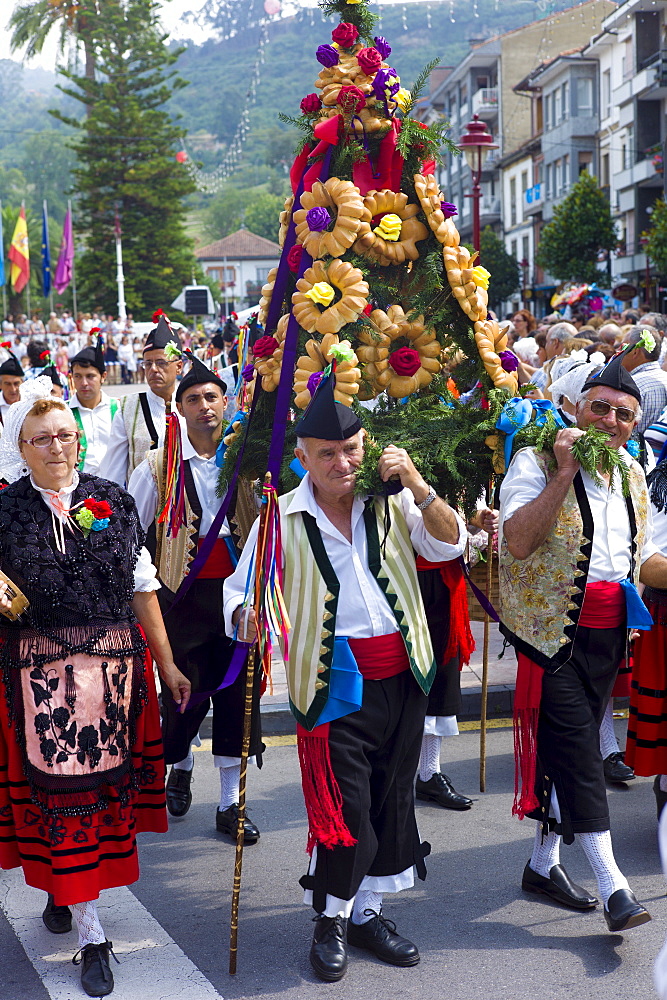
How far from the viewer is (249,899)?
4484 mm

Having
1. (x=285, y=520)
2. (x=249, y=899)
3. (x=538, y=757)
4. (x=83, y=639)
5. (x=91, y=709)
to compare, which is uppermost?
(x=285, y=520)

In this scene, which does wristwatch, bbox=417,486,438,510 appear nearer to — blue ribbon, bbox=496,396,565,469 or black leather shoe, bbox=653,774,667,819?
blue ribbon, bbox=496,396,565,469

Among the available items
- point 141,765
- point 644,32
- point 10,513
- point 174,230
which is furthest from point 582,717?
point 174,230

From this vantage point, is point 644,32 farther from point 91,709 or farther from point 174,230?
point 91,709

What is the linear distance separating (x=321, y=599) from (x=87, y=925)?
141 centimetres

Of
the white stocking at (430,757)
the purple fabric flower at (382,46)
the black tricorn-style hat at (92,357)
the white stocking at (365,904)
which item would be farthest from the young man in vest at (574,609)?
the black tricorn-style hat at (92,357)

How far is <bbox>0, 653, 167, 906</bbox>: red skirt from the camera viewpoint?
3.79 m

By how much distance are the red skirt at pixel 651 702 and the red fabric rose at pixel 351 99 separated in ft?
7.74

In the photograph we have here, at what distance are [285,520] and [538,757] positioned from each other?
134 centimetres

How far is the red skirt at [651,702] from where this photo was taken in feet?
15.3

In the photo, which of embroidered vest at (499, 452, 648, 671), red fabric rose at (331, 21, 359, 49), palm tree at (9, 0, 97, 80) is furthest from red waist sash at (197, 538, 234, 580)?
palm tree at (9, 0, 97, 80)

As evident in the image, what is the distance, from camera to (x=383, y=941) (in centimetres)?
395

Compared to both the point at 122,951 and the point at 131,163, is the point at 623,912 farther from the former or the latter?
the point at 131,163

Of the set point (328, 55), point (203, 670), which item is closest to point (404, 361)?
point (328, 55)
